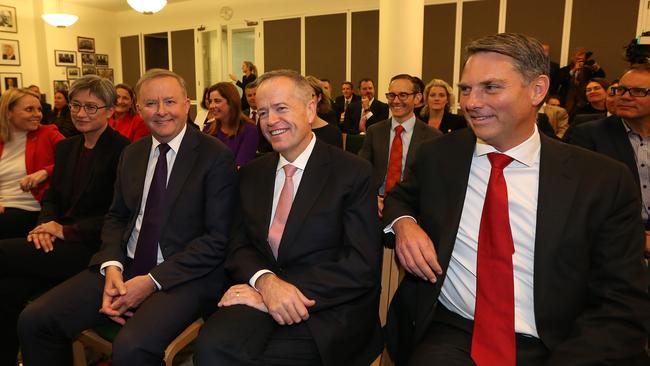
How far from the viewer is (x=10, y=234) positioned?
263 cm

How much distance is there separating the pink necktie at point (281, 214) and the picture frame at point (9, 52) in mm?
11015

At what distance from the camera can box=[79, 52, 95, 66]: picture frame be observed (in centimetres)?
1158

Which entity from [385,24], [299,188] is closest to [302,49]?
[385,24]

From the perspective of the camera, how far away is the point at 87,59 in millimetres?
11758

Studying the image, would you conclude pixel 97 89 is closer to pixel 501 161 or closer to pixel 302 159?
pixel 302 159

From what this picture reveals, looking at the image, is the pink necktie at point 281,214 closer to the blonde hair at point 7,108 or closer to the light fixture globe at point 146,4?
the blonde hair at point 7,108

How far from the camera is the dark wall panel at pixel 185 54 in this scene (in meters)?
11.2

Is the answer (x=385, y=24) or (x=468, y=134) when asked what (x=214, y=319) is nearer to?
(x=468, y=134)

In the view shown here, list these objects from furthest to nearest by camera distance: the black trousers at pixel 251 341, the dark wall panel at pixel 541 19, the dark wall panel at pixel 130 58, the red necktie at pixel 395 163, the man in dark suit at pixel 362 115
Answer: the dark wall panel at pixel 130 58, the dark wall panel at pixel 541 19, the man in dark suit at pixel 362 115, the red necktie at pixel 395 163, the black trousers at pixel 251 341

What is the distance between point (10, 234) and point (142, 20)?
10885 mm

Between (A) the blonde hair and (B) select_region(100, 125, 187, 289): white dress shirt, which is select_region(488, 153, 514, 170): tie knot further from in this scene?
(A) the blonde hair

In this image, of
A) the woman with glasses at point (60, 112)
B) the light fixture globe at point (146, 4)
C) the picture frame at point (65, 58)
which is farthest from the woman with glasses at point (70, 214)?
the picture frame at point (65, 58)

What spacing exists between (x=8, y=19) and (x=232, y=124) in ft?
29.9

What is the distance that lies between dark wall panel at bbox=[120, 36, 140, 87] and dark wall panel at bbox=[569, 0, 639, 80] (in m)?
10.8
